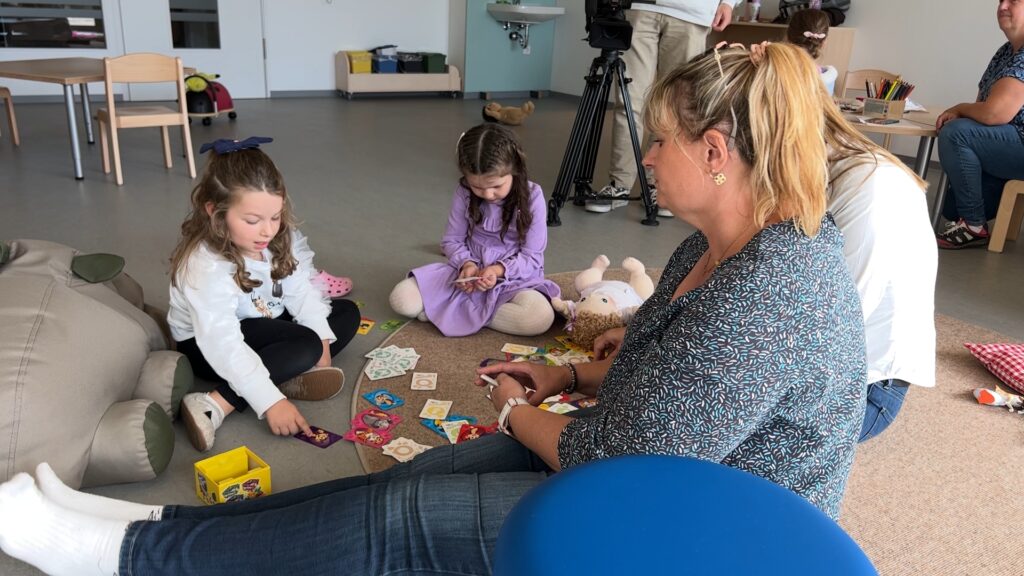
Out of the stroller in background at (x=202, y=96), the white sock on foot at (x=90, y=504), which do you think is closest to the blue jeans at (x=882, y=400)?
the white sock on foot at (x=90, y=504)

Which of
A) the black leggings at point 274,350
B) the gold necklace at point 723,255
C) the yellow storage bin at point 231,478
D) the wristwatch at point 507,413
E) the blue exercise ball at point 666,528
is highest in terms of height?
the gold necklace at point 723,255

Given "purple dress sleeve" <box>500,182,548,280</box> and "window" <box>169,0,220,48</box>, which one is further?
"window" <box>169,0,220,48</box>

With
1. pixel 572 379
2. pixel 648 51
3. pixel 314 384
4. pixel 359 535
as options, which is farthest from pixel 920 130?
pixel 359 535

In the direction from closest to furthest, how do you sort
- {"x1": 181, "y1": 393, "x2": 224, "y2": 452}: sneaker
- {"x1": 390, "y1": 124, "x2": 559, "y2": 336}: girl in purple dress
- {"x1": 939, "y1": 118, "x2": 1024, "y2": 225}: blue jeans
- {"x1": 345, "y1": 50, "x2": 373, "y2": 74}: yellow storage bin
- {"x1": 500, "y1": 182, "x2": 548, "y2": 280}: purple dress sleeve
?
{"x1": 181, "y1": 393, "x2": 224, "y2": 452}: sneaker
{"x1": 390, "y1": 124, "x2": 559, "y2": 336}: girl in purple dress
{"x1": 500, "y1": 182, "x2": 548, "y2": 280}: purple dress sleeve
{"x1": 939, "y1": 118, "x2": 1024, "y2": 225}: blue jeans
{"x1": 345, "y1": 50, "x2": 373, "y2": 74}: yellow storage bin

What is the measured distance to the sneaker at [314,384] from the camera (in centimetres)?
222

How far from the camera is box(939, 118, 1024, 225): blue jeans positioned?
13.4 feet

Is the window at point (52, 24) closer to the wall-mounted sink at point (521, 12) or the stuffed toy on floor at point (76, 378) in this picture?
the wall-mounted sink at point (521, 12)

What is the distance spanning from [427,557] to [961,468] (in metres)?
1.64

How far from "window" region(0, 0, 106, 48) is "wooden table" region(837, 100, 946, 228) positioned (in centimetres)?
619

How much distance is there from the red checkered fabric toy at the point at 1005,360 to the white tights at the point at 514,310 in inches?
56.8

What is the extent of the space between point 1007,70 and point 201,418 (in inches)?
153

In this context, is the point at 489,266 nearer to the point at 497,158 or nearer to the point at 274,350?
the point at 497,158

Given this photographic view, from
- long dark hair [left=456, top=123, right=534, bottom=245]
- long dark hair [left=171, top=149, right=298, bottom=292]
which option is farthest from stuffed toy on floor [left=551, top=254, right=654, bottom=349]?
long dark hair [left=171, top=149, right=298, bottom=292]

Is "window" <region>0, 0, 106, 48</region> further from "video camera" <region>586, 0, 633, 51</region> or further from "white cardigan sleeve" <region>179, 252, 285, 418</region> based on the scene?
"white cardigan sleeve" <region>179, 252, 285, 418</region>
